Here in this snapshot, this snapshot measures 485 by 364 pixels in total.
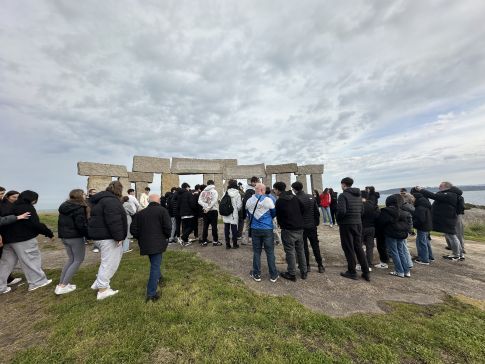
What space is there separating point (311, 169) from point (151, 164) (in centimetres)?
1109

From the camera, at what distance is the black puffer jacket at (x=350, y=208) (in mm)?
6043

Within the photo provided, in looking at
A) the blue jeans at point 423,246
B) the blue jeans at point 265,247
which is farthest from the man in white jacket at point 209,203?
the blue jeans at point 423,246

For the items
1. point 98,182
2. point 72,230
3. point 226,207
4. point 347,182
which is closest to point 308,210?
point 347,182

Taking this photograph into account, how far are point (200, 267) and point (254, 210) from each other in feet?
7.27

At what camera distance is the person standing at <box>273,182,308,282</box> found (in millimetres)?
5715

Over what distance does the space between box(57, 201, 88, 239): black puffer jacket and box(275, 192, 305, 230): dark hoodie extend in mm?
4323

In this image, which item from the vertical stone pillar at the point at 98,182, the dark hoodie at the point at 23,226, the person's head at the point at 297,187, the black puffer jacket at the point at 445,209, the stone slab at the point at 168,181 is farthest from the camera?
the stone slab at the point at 168,181

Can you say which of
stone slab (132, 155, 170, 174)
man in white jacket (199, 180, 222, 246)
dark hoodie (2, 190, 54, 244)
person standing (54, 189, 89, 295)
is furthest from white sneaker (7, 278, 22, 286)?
stone slab (132, 155, 170, 174)

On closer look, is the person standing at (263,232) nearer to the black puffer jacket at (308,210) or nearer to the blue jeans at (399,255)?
the black puffer jacket at (308,210)

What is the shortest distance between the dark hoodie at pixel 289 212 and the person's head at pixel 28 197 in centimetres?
568

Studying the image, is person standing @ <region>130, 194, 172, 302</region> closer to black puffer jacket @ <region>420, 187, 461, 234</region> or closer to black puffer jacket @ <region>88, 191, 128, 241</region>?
black puffer jacket @ <region>88, 191, 128, 241</region>

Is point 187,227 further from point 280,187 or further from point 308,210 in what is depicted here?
point 308,210

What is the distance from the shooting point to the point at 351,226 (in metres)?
6.08

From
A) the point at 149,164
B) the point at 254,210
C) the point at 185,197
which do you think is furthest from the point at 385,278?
the point at 149,164
